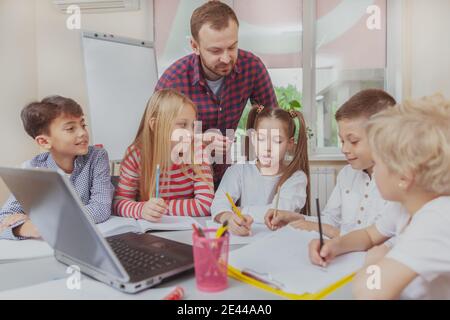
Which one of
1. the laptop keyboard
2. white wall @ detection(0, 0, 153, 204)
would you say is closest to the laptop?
the laptop keyboard

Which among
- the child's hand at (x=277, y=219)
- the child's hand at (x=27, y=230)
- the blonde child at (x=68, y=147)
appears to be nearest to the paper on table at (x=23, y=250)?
the child's hand at (x=27, y=230)

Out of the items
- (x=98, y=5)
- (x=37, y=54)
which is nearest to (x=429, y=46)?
(x=98, y=5)

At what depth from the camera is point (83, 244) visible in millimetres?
604

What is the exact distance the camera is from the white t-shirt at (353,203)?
1017 millimetres

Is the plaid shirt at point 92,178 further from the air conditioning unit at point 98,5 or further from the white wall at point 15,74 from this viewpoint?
the air conditioning unit at point 98,5

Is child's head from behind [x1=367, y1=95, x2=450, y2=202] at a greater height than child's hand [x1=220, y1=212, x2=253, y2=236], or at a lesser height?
greater

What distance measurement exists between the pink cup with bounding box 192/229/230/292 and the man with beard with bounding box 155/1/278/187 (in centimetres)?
85

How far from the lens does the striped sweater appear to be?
121cm

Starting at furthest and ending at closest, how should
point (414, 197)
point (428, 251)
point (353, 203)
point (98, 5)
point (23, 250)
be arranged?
point (98, 5)
point (353, 203)
point (23, 250)
point (414, 197)
point (428, 251)

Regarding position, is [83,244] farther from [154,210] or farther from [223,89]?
[223,89]

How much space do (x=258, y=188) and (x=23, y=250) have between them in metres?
0.74

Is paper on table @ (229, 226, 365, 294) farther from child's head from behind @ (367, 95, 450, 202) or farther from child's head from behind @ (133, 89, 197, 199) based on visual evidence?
child's head from behind @ (133, 89, 197, 199)

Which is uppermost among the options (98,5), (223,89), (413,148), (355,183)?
(98,5)
